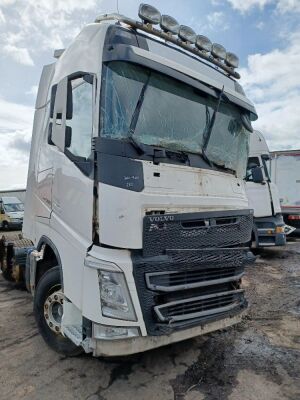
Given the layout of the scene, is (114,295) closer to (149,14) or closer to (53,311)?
(53,311)

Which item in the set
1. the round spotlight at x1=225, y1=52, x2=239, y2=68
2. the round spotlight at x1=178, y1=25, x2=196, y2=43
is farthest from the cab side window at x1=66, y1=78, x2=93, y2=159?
the round spotlight at x1=225, y1=52, x2=239, y2=68

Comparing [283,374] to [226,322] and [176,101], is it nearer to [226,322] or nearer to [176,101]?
[226,322]

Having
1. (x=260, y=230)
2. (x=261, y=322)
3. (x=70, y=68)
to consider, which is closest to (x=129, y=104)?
(x=70, y=68)

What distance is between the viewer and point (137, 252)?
2939 mm

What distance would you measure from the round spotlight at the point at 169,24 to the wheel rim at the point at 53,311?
302 centimetres

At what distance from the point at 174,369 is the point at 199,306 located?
729mm

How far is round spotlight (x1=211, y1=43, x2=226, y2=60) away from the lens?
428 cm

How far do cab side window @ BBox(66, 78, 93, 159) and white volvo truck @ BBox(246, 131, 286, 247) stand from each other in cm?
668

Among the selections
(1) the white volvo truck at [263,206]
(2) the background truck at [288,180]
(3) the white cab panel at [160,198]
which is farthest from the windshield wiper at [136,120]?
(2) the background truck at [288,180]

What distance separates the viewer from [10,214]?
1927 centimetres

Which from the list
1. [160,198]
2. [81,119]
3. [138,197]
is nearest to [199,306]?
[160,198]

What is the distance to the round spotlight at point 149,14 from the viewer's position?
350cm

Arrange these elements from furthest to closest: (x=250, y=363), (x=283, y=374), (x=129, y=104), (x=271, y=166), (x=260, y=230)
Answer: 1. (x=271, y=166)
2. (x=260, y=230)
3. (x=250, y=363)
4. (x=283, y=374)
5. (x=129, y=104)

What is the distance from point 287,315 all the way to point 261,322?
21.4 inches
